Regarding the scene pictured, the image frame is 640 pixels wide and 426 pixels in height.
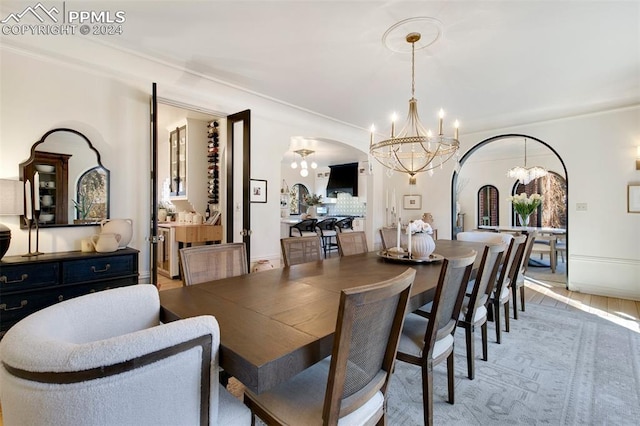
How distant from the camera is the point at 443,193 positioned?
18.6 ft

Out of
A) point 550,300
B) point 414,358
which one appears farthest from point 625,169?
point 414,358

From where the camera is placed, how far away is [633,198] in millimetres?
3938

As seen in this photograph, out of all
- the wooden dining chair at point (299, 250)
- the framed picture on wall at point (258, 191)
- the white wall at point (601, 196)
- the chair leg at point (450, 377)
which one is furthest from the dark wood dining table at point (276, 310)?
the white wall at point (601, 196)

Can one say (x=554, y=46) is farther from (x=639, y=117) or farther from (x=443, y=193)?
(x=443, y=193)

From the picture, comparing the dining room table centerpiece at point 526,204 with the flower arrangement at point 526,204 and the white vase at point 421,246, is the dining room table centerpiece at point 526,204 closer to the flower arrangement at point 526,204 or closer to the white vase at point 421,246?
the flower arrangement at point 526,204

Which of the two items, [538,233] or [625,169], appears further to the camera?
[538,233]

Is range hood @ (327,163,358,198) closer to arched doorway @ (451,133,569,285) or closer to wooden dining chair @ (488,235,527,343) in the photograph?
arched doorway @ (451,133,569,285)

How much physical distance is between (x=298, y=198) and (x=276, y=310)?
384 inches

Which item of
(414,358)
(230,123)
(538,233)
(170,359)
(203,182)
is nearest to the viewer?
(170,359)

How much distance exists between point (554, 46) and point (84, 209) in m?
4.49

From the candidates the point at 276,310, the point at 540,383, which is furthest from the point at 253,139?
the point at 540,383

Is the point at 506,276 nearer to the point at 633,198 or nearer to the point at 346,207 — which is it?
the point at 633,198

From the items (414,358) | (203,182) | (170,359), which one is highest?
(203,182)

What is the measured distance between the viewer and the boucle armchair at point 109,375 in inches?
24.0
